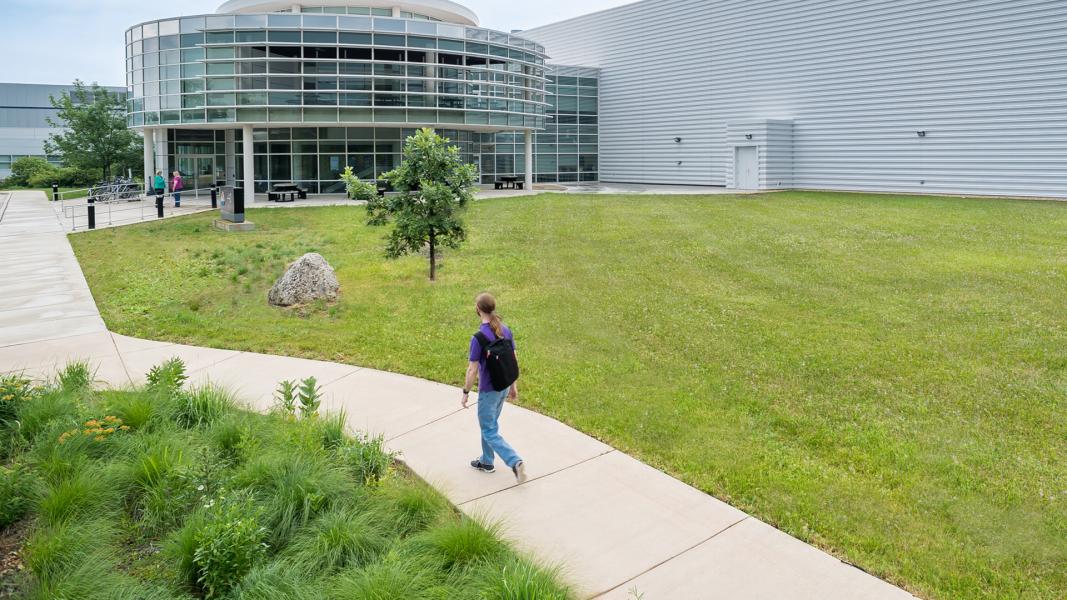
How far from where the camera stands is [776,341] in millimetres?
11094

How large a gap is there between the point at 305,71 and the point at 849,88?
25962mm

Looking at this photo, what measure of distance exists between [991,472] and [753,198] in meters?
28.5

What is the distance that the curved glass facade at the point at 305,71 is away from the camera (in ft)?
116

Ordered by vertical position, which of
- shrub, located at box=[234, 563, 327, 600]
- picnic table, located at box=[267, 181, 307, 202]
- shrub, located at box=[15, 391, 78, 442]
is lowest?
shrub, located at box=[234, 563, 327, 600]

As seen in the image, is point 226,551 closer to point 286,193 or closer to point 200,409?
point 200,409

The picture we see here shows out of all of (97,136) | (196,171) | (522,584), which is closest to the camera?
(522,584)

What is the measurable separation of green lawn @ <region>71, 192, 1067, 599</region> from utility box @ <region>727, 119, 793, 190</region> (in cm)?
1823

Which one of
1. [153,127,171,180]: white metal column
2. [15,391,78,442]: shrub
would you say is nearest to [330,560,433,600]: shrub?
[15,391,78,442]: shrub

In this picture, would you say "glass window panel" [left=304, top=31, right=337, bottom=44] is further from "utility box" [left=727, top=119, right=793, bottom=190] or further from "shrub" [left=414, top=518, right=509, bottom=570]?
"shrub" [left=414, top=518, right=509, bottom=570]

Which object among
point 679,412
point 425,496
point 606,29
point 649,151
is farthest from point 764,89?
point 425,496

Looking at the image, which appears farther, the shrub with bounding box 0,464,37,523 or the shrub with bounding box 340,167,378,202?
the shrub with bounding box 340,167,378,202

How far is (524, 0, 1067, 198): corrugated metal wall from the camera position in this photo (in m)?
32.6

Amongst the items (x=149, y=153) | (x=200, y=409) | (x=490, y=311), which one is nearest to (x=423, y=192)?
(x=200, y=409)

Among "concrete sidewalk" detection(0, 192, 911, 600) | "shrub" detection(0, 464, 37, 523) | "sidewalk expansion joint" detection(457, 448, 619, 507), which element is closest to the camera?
"concrete sidewalk" detection(0, 192, 911, 600)
